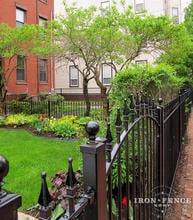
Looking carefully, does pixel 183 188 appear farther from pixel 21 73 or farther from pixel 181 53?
pixel 21 73

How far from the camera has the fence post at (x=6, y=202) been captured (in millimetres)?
651

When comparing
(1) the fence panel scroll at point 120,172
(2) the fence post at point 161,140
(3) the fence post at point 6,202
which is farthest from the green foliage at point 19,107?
(3) the fence post at point 6,202

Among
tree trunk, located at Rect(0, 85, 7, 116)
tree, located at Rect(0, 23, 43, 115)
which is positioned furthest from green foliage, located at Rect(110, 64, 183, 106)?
tree trunk, located at Rect(0, 85, 7, 116)

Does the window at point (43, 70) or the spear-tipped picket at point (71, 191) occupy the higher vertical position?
the window at point (43, 70)

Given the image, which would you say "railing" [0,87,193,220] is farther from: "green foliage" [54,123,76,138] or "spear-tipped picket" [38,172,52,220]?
"green foliage" [54,123,76,138]

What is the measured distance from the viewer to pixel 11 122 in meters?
9.52

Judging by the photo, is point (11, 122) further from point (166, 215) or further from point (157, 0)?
point (157, 0)

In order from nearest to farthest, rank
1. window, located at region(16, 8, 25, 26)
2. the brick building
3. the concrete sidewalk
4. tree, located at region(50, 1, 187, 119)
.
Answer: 1. the concrete sidewalk
2. tree, located at region(50, 1, 187, 119)
3. the brick building
4. window, located at region(16, 8, 25, 26)

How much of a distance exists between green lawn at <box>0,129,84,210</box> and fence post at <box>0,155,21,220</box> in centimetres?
288

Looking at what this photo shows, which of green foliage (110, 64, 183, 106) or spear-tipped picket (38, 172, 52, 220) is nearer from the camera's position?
spear-tipped picket (38, 172, 52, 220)

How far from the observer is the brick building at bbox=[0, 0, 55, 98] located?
15.9 meters

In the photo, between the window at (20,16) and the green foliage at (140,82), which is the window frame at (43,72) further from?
the green foliage at (140,82)

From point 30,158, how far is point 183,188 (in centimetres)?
327

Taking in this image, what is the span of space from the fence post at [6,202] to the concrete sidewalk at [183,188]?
9.23 ft
